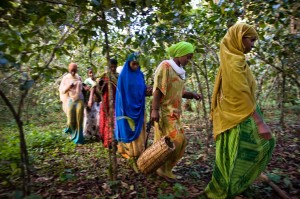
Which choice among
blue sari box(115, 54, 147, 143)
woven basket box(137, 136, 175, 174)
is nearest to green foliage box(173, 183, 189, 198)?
woven basket box(137, 136, 175, 174)

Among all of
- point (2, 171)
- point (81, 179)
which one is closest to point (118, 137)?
point (81, 179)

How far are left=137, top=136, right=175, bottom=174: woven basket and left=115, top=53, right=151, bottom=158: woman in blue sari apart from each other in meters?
0.81

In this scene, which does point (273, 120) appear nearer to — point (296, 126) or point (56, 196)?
point (296, 126)

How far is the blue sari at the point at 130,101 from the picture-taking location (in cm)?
466

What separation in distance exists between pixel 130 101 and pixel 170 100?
101 centimetres

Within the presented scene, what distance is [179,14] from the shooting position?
156 inches

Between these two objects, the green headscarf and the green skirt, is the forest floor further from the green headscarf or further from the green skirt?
the green headscarf

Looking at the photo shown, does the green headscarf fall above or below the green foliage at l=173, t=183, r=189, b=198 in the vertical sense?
above

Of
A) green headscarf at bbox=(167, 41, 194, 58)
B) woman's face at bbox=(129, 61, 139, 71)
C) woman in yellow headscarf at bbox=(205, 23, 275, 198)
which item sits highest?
green headscarf at bbox=(167, 41, 194, 58)

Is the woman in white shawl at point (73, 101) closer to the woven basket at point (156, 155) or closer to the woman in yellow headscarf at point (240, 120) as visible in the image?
the woven basket at point (156, 155)

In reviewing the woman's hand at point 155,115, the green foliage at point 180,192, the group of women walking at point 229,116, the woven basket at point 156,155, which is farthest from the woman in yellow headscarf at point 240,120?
the woman's hand at point 155,115

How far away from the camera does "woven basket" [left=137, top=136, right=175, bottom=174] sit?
11.6 ft

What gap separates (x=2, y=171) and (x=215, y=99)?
293 centimetres

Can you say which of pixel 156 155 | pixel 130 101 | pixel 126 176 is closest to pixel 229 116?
pixel 156 155
